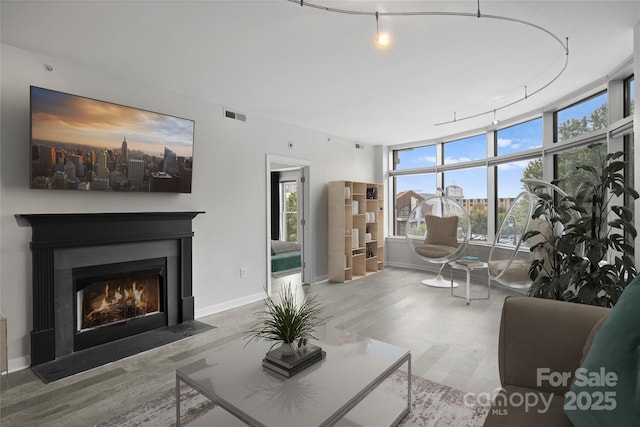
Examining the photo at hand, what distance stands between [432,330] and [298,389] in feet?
7.81

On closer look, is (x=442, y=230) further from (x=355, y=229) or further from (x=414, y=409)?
(x=414, y=409)

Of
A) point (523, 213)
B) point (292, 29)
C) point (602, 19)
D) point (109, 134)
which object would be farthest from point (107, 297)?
point (523, 213)

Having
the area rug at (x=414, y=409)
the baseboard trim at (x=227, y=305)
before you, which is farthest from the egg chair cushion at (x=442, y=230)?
the area rug at (x=414, y=409)

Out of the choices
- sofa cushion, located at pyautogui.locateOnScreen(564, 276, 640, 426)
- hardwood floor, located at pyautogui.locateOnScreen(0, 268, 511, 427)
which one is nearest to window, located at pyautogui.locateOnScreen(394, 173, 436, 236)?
hardwood floor, located at pyautogui.locateOnScreen(0, 268, 511, 427)

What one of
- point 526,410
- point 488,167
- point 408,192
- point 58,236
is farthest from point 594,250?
point 408,192

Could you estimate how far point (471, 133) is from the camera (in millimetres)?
6121

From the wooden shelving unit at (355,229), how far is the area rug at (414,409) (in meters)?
3.49

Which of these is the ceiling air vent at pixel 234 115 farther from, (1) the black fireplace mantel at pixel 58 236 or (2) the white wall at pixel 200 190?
(1) the black fireplace mantel at pixel 58 236

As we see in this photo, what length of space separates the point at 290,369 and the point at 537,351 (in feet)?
3.95

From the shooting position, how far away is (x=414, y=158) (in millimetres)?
7203

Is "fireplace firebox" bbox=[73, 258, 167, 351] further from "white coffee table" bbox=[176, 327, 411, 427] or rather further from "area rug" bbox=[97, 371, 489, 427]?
"white coffee table" bbox=[176, 327, 411, 427]

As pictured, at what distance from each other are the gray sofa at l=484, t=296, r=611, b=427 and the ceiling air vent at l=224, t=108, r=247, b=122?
3904 millimetres

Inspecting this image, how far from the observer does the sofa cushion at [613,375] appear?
3.16 feet

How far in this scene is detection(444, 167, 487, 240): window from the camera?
6031mm
